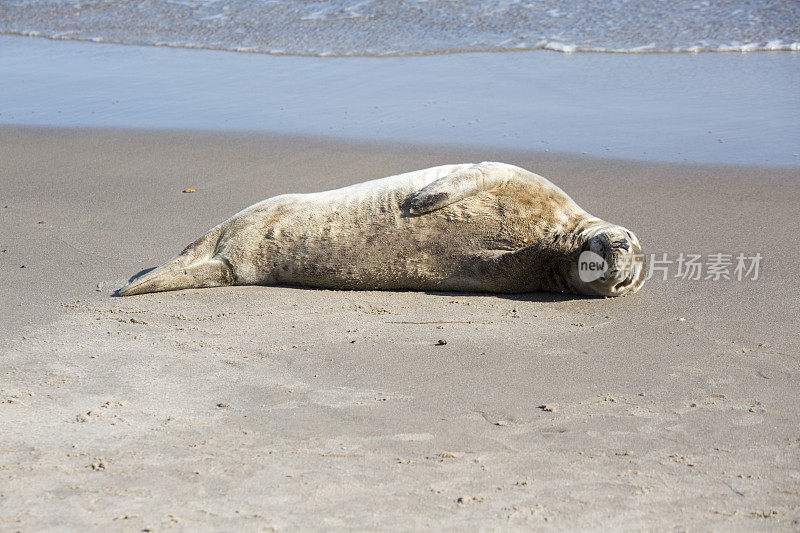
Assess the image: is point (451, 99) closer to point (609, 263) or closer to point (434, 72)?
point (434, 72)

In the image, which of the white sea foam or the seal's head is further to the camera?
the white sea foam

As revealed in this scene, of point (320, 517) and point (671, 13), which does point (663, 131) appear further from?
point (320, 517)

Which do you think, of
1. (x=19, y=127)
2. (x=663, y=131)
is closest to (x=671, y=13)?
(x=663, y=131)

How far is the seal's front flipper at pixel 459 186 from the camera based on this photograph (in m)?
4.87

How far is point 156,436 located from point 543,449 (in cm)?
137

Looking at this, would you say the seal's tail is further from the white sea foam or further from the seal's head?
the white sea foam

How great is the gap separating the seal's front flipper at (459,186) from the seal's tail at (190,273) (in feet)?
3.79

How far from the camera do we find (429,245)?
16.1 ft

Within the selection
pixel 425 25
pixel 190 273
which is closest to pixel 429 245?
pixel 190 273

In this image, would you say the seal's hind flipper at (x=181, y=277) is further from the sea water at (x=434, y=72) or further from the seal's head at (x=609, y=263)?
the sea water at (x=434, y=72)

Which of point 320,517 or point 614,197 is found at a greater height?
point 614,197

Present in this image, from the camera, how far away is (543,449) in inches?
122

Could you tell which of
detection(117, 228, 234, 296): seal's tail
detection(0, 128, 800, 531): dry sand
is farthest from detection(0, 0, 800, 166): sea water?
detection(117, 228, 234, 296): seal's tail

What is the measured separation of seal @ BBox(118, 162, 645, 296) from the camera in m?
4.85
